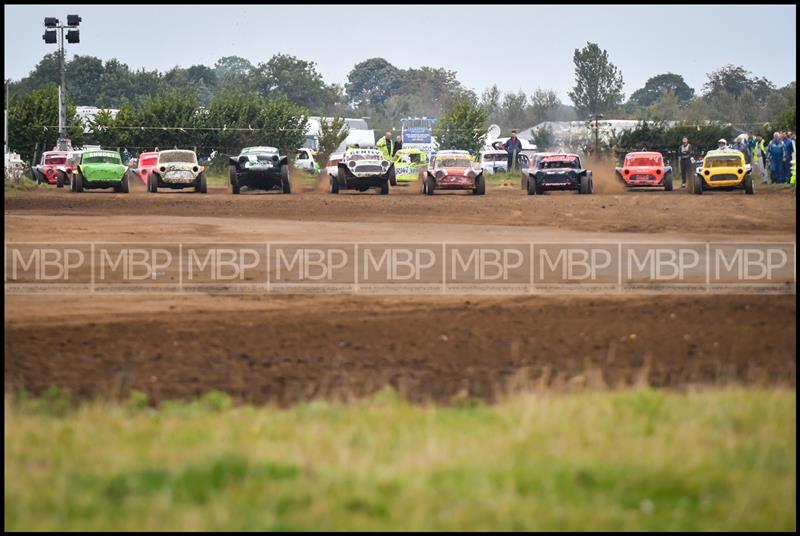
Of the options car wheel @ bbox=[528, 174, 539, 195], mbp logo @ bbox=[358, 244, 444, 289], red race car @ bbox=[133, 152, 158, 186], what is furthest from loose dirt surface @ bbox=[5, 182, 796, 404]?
red race car @ bbox=[133, 152, 158, 186]

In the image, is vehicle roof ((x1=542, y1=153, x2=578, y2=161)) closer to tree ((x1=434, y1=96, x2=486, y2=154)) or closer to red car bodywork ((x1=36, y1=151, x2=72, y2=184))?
red car bodywork ((x1=36, y1=151, x2=72, y2=184))

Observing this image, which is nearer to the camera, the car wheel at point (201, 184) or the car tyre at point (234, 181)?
the car tyre at point (234, 181)

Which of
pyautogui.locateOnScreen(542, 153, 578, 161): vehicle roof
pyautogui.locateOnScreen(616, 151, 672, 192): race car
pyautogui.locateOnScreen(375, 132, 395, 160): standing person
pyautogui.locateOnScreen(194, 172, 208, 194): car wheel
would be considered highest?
pyautogui.locateOnScreen(375, 132, 395, 160): standing person

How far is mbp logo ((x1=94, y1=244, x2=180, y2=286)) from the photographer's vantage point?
723 inches

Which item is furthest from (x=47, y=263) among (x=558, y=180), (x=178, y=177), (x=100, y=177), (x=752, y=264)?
(x=100, y=177)

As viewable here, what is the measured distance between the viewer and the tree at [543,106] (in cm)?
13700

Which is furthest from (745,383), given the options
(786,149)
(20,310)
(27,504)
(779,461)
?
(786,149)

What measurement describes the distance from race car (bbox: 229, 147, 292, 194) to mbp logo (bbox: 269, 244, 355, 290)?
19.6 metres

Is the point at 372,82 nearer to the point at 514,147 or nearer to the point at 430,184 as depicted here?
the point at 514,147

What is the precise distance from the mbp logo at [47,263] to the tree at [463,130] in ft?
168

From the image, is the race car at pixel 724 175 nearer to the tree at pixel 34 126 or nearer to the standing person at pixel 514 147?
the standing person at pixel 514 147

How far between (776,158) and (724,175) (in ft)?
14.4

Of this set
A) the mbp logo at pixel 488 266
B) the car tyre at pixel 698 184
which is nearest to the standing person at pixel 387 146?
the car tyre at pixel 698 184

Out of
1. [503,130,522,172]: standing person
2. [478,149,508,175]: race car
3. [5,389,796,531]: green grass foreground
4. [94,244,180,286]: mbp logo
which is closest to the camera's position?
[5,389,796,531]: green grass foreground
